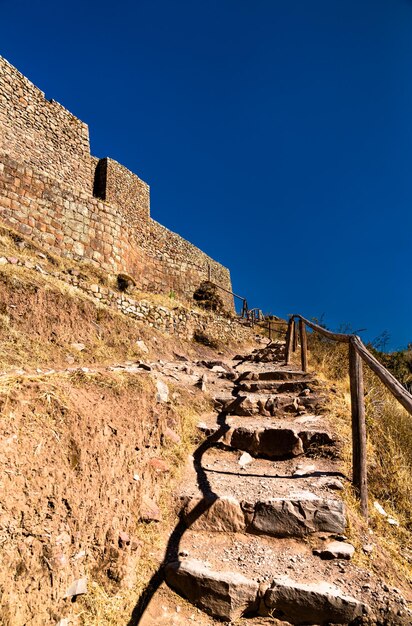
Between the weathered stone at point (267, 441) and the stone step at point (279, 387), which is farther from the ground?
the stone step at point (279, 387)

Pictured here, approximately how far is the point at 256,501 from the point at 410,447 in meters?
2.31

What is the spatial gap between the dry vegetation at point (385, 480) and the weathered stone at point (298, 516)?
0.57ft

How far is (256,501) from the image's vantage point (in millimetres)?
3242

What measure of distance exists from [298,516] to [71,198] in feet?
30.7

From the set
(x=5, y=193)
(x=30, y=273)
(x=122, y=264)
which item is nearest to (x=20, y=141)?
(x=5, y=193)

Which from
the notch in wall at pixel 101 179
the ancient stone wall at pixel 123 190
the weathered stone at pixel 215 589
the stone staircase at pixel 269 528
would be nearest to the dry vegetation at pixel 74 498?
the weathered stone at pixel 215 589

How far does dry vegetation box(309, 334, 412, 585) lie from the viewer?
9.36 ft

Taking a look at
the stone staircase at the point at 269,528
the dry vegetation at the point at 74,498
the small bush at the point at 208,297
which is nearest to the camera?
the dry vegetation at the point at 74,498

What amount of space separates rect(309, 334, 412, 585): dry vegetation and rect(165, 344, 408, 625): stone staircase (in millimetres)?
193

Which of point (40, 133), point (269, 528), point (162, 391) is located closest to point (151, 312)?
point (162, 391)

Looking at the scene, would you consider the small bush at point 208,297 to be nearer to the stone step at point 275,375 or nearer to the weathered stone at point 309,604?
the stone step at point 275,375

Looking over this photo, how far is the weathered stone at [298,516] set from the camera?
3.01 metres

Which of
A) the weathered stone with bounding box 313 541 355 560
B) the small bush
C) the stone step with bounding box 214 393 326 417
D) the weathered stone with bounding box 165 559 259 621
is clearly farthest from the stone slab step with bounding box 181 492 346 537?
the small bush

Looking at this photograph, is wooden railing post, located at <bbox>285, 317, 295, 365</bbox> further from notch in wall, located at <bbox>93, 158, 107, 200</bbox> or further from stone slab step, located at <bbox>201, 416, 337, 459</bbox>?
notch in wall, located at <bbox>93, 158, 107, 200</bbox>
